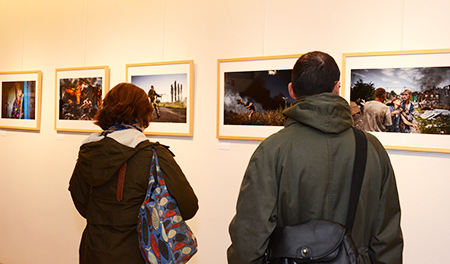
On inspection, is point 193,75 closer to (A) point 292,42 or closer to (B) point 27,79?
(A) point 292,42

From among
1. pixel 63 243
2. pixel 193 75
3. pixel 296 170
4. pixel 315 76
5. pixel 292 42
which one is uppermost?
pixel 292 42

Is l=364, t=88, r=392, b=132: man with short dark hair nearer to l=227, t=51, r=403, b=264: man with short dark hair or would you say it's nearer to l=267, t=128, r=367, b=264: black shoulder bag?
l=227, t=51, r=403, b=264: man with short dark hair

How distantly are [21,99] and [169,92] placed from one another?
252 centimetres

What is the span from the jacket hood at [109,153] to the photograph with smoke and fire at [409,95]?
1.87 m

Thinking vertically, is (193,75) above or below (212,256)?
above

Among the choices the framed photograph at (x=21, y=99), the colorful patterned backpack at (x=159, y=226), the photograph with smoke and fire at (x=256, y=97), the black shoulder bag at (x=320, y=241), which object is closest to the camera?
the black shoulder bag at (x=320, y=241)

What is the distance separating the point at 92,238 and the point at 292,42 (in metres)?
2.44

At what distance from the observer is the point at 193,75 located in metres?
4.04

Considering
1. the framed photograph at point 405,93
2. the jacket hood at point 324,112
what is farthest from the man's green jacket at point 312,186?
the framed photograph at point 405,93

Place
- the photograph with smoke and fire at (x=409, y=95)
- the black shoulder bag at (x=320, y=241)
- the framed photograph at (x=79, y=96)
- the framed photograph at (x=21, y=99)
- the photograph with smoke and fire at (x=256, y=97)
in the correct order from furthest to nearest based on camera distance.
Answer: the framed photograph at (x=21, y=99) < the framed photograph at (x=79, y=96) < the photograph with smoke and fire at (x=256, y=97) < the photograph with smoke and fire at (x=409, y=95) < the black shoulder bag at (x=320, y=241)

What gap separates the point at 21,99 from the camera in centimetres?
528

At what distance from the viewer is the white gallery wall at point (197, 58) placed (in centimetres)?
308

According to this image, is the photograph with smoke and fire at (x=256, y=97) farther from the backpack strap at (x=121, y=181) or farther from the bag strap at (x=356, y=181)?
the bag strap at (x=356, y=181)

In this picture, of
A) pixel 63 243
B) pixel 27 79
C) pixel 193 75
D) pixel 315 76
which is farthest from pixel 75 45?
pixel 315 76
